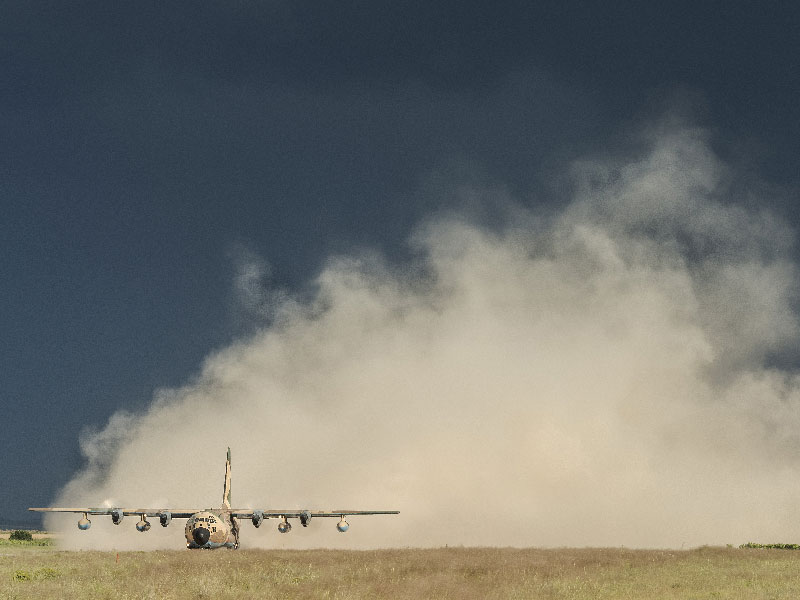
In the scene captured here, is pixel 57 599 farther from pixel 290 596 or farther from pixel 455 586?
pixel 455 586

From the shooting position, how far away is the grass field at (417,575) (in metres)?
39.5

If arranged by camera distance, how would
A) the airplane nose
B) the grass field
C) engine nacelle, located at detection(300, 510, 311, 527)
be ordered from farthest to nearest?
1. engine nacelle, located at detection(300, 510, 311, 527)
2. the airplane nose
3. the grass field

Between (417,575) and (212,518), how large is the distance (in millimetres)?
23929

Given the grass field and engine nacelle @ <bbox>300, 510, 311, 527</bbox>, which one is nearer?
the grass field

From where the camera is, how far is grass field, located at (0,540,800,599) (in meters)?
39.5

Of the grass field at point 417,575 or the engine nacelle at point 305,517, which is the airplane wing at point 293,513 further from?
the grass field at point 417,575

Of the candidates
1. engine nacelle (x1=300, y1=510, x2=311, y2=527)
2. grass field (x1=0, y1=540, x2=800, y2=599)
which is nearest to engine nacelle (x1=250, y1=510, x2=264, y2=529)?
engine nacelle (x1=300, y1=510, x2=311, y2=527)

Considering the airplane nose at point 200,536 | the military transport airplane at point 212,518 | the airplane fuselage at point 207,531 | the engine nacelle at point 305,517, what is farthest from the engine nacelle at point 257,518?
the airplane nose at point 200,536

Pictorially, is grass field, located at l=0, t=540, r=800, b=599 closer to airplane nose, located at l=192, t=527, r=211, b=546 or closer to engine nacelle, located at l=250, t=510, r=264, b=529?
airplane nose, located at l=192, t=527, r=211, b=546

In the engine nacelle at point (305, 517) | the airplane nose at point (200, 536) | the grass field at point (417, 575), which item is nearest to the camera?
the grass field at point (417, 575)

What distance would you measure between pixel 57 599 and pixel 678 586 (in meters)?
36.7

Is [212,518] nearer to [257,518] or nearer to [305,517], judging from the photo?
[257,518]

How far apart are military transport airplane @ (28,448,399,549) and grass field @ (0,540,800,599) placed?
60.4 inches

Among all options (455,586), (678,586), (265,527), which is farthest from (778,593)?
(265,527)
